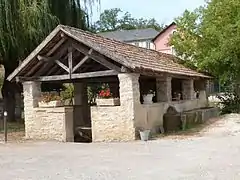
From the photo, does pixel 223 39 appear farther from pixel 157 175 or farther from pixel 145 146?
pixel 157 175

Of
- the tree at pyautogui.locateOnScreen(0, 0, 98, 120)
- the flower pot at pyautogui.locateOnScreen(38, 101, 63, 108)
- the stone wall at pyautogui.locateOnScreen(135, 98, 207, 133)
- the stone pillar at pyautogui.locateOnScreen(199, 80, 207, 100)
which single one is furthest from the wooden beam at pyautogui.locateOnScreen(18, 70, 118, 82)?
the stone pillar at pyautogui.locateOnScreen(199, 80, 207, 100)

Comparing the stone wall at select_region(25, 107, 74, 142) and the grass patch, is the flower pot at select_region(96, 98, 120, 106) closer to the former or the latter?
the stone wall at select_region(25, 107, 74, 142)

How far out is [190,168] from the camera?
8.20 metres

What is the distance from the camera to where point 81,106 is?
17094 mm

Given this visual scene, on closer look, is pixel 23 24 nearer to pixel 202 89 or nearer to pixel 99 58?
pixel 99 58

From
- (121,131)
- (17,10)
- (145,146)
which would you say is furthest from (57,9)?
(145,146)

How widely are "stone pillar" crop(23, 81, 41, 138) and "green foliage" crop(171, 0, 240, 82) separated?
7754 millimetres

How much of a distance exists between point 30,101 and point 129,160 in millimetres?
6347

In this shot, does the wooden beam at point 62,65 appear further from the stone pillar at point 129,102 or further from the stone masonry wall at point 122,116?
the stone pillar at point 129,102

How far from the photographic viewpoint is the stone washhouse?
42.7ft

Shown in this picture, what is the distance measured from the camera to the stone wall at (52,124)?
14.1 metres

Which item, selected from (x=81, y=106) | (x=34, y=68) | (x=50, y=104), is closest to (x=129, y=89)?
(x=50, y=104)

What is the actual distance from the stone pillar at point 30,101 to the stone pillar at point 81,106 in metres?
1.88

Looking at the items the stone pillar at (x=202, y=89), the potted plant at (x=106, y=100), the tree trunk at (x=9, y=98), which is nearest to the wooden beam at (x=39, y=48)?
the potted plant at (x=106, y=100)
